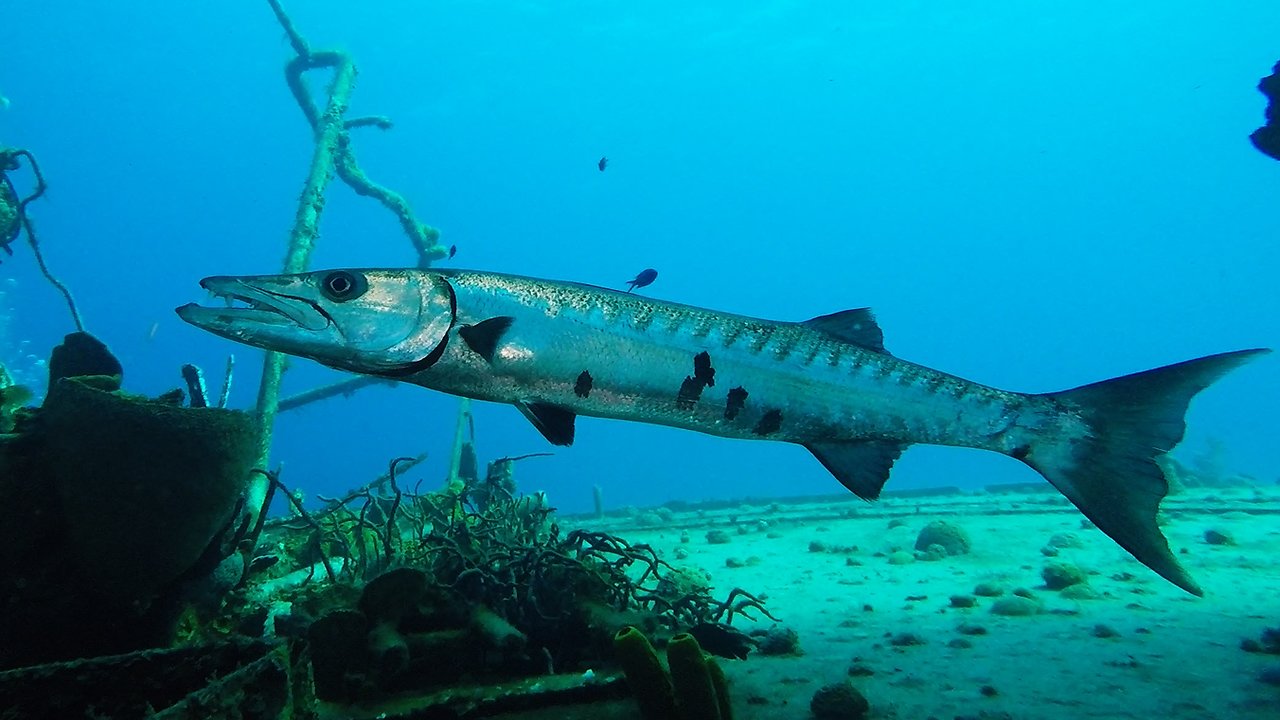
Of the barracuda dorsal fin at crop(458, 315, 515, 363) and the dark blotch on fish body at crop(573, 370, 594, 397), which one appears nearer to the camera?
the barracuda dorsal fin at crop(458, 315, 515, 363)

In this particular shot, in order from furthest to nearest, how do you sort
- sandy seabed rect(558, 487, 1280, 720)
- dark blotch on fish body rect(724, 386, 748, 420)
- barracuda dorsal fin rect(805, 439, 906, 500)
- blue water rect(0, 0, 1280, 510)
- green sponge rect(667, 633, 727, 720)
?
blue water rect(0, 0, 1280, 510)
sandy seabed rect(558, 487, 1280, 720)
barracuda dorsal fin rect(805, 439, 906, 500)
dark blotch on fish body rect(724, 386, 748, 420)
green sponge rect(667, 633, 727, 720)

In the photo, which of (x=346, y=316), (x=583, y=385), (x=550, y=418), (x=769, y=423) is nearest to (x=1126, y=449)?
(x=769, y=423)

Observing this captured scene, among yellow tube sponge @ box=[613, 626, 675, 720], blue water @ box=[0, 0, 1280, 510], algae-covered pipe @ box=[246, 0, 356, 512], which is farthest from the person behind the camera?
blue water @ box=[0, 0, 1280, 510]

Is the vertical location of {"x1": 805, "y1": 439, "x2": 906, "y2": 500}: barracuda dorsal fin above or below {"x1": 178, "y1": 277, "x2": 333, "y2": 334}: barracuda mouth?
below

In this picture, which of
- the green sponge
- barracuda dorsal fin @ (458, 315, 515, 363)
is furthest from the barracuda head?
the green sponge

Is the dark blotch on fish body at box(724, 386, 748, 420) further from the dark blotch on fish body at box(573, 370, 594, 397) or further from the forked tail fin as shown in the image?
the forked tail fin

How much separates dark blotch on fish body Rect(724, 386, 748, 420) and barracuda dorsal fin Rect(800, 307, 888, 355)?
722mm

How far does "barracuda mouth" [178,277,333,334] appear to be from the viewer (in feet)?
9.22

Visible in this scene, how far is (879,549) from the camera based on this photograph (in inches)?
471

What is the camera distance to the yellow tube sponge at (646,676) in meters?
3.31

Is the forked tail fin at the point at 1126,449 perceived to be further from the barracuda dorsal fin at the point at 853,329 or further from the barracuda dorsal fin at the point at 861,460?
the barracuda dorsal fin at the point at 853,329

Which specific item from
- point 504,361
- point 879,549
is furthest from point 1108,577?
point 504,361

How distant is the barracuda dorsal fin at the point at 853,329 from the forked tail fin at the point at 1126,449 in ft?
3.51

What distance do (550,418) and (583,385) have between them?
0.24 meters
